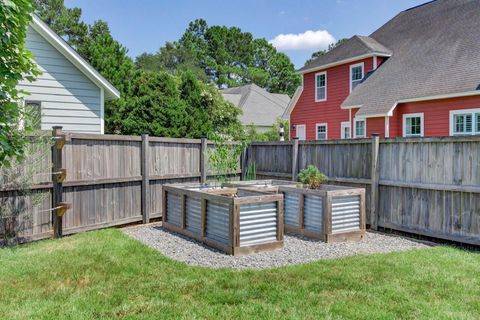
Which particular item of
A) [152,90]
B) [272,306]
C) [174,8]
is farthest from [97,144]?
[174,8]

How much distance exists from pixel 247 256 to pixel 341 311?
2242mm

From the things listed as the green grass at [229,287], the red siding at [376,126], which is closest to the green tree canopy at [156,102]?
the red siding at [376,126]

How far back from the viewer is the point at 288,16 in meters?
41.9

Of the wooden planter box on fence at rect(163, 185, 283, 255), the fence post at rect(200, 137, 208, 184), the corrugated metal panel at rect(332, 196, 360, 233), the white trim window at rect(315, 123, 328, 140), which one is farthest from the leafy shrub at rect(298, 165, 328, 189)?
the white trim window at rect(315, 123, 328, 140)

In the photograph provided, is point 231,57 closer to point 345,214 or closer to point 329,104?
point 329,104

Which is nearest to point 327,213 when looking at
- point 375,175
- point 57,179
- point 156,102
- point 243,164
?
point 375,175

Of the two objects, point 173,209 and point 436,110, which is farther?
point 436,110

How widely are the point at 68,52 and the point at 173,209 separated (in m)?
4.65

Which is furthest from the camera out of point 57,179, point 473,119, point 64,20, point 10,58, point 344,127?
point 64,20

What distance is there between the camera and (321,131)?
1970cm

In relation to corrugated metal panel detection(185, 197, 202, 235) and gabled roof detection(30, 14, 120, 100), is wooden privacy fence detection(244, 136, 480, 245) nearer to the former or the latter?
corrugated metal panel detection(185, 197, 202, 235)

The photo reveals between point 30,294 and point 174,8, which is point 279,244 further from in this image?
point 174,8

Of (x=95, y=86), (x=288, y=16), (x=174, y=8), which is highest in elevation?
(x=288, y=16)

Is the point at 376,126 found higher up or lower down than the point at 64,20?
lower down
